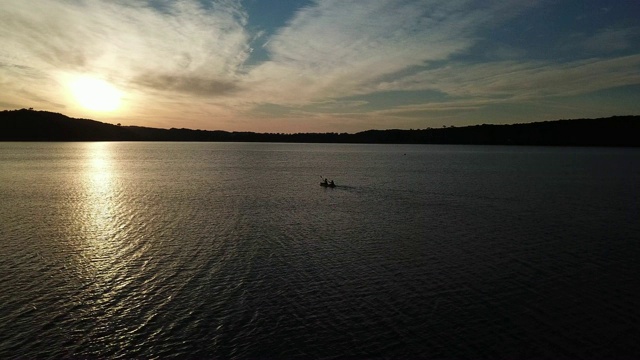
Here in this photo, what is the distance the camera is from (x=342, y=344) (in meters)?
15.7

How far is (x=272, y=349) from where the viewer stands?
15.2 meters

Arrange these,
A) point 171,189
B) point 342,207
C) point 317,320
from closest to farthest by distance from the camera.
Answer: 1. point 317,320
2. point 342,207
3. point 171,189

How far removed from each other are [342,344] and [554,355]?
24.7 ft

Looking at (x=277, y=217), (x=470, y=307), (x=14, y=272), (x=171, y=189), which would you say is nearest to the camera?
(x=470, y=307)

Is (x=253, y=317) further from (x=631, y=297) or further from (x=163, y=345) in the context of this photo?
(x=631, y=297)

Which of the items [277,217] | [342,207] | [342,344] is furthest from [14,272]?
[342,207]

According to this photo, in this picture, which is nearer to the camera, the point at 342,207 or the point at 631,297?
the point at 631,297

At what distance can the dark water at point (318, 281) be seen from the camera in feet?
52.0

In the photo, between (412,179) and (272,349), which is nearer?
(272,349)

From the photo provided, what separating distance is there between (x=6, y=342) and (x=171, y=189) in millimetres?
48574

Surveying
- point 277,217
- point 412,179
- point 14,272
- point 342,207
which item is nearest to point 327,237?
point 277,217

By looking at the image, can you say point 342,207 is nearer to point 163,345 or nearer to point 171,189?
point 171,189

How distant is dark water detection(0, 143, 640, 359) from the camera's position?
15852 millimetres

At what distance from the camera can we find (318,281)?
22.5 m
